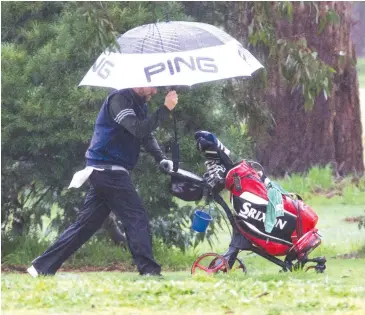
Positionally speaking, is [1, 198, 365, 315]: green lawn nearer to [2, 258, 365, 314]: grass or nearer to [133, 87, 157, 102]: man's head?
[2, 258, 365, 314]: grass

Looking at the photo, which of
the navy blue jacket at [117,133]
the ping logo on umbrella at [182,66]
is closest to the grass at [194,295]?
the navy blue jacket at [117,133]

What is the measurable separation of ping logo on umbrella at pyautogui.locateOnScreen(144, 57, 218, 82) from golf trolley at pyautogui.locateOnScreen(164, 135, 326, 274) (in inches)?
26.0

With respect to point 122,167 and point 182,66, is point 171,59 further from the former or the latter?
point 122,167

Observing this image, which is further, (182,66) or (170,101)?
(182,66)

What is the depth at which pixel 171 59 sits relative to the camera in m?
10.1

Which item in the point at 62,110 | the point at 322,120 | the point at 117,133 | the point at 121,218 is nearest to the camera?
the point at 117,133

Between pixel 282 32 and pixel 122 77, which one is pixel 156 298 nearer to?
pixel 122 77

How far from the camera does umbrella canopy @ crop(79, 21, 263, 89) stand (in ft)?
32.5

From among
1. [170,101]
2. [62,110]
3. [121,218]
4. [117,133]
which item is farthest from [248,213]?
[62,110]

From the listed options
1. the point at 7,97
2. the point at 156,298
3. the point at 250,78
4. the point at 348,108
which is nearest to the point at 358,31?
the point at 348,108

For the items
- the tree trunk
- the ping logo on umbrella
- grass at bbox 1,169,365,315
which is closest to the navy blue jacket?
the ping logo on umbrella

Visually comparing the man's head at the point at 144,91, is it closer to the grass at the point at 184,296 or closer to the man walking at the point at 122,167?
the man walking at the point at 122,167

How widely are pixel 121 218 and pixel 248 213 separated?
3.35 feet

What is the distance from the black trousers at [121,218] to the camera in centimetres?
988
